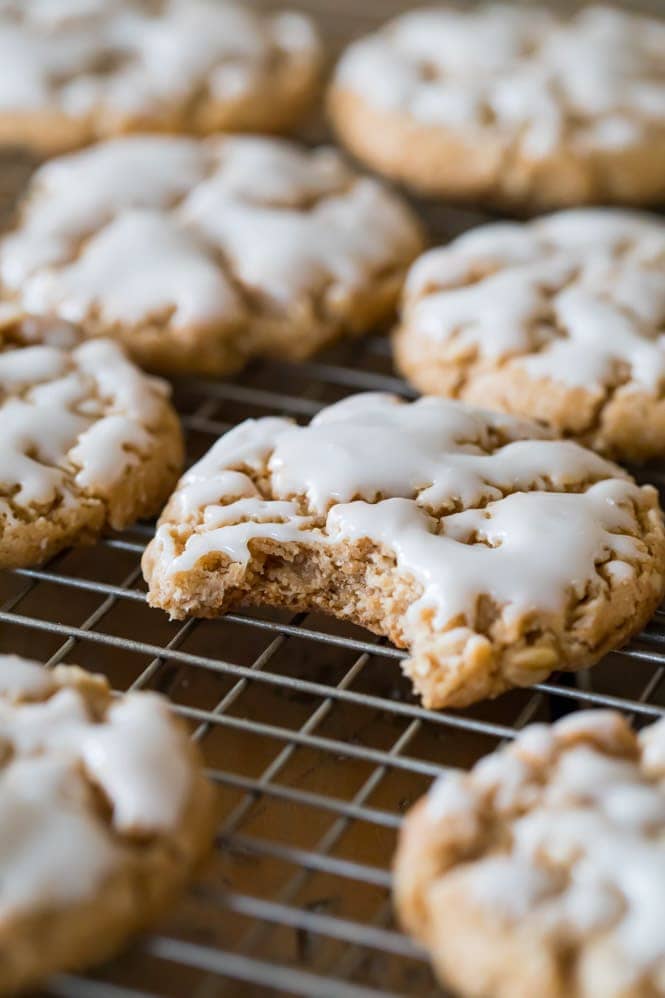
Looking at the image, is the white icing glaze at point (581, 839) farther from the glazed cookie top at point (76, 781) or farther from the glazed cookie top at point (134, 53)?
the glazed cookie top at point (134, 53)

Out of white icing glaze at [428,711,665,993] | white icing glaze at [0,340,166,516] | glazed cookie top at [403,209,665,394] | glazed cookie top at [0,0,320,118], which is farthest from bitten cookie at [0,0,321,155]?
white icing glaze at [428,711,665,993]

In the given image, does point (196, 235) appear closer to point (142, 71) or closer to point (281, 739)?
point (142, 71)

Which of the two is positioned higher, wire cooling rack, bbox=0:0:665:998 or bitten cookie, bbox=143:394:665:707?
bitten cookie, bbox=143:394:665:707

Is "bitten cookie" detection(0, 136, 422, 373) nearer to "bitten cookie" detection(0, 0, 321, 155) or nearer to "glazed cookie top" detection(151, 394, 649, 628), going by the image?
"bitten cookie" detection(0, 0, 321, 155)

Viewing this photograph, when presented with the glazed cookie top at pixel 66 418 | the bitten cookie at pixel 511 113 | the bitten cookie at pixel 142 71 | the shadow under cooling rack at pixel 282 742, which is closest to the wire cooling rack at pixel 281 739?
the shadow under cooling rack at pixel 282 742

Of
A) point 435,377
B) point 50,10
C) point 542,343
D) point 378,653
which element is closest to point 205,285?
point 435,377

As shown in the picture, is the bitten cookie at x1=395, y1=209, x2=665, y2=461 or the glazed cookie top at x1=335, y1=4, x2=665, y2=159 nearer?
the bitten cookie at x1=395, y1=209, x2=665, y2=461

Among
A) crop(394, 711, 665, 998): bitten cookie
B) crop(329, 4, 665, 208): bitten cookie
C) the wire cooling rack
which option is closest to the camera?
crop(394, 711, 665, 998): bitten cookie

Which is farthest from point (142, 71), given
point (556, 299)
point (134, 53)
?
point (556, 299)
